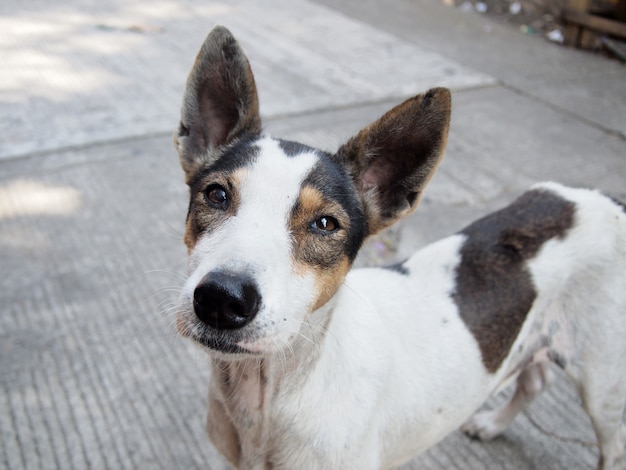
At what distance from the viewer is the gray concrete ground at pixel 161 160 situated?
3113 millimetres

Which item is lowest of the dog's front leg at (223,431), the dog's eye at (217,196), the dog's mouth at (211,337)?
the dog's front leg at (223,431)

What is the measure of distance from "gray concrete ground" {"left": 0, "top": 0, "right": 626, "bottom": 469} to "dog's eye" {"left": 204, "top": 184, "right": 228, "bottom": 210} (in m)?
0.39

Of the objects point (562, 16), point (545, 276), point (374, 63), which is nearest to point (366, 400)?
point (545, 276)

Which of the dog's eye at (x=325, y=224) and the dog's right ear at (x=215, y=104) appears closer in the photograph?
the dog's eye at (x=325, y=224)

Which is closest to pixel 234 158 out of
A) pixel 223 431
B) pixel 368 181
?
pixel 368 181

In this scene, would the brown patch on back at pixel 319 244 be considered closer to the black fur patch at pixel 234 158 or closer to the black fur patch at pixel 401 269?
the black fur patch at pixel 234 158

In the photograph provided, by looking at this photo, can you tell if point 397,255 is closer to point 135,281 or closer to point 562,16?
point 135,281

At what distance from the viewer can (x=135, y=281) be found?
3910mm

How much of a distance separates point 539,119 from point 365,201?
488 cm

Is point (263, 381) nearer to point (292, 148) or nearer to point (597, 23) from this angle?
point (292, 148)

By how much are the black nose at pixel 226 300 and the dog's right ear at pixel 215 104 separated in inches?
32.6

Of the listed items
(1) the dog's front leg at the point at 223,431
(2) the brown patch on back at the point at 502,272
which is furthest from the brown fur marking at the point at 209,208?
(2) the brown patch on back at the point at 502,272

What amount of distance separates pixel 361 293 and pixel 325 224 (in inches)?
20.9

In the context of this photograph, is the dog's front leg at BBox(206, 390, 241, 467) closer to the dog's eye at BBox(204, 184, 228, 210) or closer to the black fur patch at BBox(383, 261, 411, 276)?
the dog's eye at BBox(204, 184, 228, 210)
